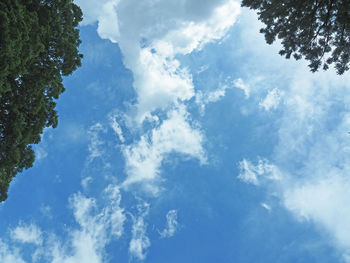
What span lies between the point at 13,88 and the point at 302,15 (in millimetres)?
16361

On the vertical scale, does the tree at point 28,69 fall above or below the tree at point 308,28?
below

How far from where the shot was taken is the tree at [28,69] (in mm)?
9289

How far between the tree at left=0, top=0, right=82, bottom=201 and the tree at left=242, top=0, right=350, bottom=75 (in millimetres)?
11335

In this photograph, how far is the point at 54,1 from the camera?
39.9ft

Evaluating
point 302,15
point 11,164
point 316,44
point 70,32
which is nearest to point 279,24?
point 302,15

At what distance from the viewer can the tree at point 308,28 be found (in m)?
11.6

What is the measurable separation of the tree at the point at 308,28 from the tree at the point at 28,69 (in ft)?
37.2

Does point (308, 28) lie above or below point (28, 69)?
above

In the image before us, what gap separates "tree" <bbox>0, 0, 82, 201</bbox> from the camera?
30.5 feet

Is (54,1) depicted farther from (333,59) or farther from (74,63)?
(333,59)

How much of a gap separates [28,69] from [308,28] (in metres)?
16.0

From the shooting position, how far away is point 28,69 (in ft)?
39.5

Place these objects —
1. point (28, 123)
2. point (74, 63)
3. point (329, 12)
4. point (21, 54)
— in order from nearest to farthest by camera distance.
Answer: point (21, 54) < point (329, 12) < point (28, 123) < point (74, 63)

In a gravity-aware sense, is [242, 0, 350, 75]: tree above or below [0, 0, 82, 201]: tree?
above
